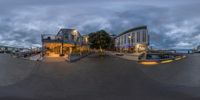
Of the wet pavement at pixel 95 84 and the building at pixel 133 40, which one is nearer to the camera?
the building at pixel 133 40

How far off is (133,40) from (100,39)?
0.25m

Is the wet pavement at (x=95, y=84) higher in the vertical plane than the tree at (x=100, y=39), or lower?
lower

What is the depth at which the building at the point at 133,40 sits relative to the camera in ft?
4.59

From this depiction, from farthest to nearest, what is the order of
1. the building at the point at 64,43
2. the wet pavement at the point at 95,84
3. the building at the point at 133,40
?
the wet pavement at the point at 95,84 → the building at the point at 64,43 → the building at the point at 133,40

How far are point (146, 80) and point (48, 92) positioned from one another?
109 cm

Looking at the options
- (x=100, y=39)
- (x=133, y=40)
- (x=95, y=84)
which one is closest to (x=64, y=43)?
(x=100, y=39)

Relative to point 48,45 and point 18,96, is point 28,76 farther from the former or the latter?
point 48,45

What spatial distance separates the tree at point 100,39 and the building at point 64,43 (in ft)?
0.20

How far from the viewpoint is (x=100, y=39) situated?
62.1 inches

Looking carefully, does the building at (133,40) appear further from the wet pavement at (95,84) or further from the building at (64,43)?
the wet pavement at (95,84)

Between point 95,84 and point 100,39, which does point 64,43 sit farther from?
point 95,84

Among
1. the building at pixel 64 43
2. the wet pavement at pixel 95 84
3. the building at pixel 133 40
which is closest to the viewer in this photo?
the building at pixel 133 40

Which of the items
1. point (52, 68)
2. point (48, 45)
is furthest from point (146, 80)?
point (48, 45)

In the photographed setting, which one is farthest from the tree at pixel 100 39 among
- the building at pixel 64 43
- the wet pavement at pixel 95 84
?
the wet pavement at pixel 95 84
